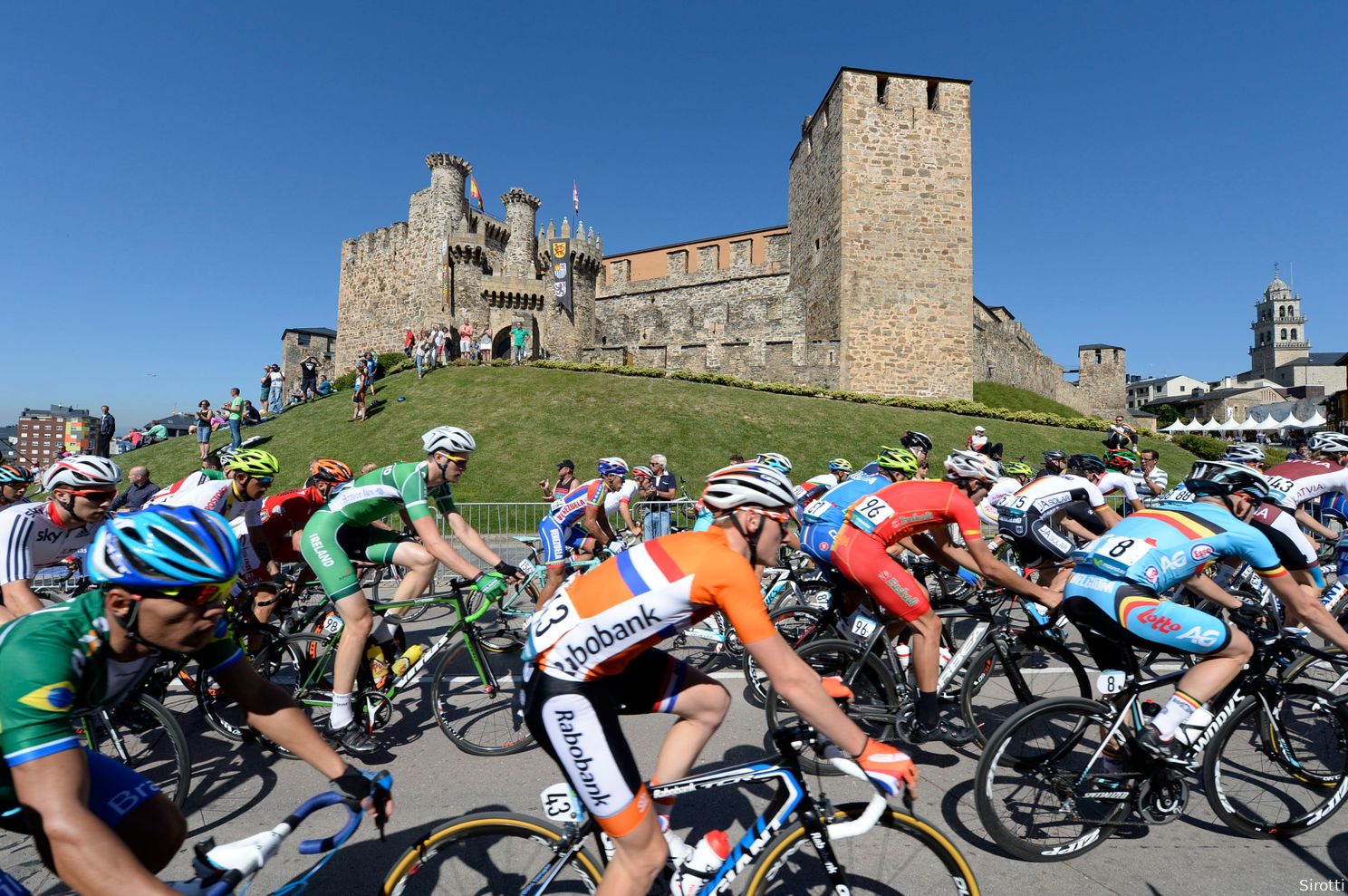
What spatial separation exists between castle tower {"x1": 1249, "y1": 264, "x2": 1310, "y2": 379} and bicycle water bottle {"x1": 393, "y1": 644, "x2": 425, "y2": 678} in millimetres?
168591

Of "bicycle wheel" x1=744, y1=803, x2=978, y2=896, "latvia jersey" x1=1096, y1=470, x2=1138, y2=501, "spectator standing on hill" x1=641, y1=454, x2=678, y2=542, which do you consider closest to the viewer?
"bicycle wheel" x1=744, y1=803, x2=978, y2=896

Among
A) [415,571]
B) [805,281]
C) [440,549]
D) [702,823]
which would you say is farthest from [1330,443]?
[805,281]

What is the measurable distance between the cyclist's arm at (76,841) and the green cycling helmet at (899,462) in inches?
241

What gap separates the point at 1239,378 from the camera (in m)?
136

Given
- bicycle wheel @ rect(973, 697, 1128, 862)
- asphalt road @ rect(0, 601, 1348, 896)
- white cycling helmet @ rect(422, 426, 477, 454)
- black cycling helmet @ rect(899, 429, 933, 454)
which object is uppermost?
white cycling helmet @ rect(422, 426, 477, 454)

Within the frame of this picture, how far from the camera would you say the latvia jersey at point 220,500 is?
19.1 ft

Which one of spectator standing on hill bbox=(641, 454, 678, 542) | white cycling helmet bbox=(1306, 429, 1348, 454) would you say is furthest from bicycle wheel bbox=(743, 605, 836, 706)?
white cycling helmet bbox=(1306, 429, 1348, 454)

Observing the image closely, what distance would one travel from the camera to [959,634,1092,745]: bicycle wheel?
4.30 meters

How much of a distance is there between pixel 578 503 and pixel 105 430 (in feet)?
64.8

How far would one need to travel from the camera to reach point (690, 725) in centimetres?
288

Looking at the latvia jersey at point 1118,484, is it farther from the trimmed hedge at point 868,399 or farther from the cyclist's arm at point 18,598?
the trimmed hedge at point 868,399

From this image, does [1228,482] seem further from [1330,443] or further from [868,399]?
[868,399]

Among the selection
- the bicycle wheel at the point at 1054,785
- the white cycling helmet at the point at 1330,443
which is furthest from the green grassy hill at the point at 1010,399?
the bicycle wheel at the point at 1054,785

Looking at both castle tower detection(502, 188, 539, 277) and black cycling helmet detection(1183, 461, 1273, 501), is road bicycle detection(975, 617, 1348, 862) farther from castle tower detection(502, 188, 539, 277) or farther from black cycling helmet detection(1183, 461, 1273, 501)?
castle tower detection(502, 188, 539, 277)
